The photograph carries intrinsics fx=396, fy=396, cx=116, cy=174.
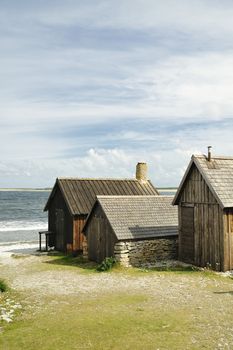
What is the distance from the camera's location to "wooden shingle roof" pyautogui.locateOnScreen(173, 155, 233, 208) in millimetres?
19845

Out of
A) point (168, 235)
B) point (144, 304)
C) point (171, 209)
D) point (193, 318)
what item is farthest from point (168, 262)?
point (193, 318)

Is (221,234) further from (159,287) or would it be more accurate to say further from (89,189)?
(89,189)

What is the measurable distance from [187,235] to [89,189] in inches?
452

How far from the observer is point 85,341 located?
1087 centimetres

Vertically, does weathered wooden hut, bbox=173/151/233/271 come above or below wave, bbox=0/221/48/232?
above

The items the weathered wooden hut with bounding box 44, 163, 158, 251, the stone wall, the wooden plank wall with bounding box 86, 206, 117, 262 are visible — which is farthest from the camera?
the weathered wooden hut with bounding box 44, 163, 158, 251

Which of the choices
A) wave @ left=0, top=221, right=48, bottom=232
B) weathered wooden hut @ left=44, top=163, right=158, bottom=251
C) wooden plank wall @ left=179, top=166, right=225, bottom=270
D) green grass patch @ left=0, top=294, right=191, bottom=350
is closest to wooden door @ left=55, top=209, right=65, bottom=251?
weathered wooden hut @ left=44, top=163, right=158, bottom=251

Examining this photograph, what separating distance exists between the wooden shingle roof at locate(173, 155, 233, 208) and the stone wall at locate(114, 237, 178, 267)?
3270 millimetres

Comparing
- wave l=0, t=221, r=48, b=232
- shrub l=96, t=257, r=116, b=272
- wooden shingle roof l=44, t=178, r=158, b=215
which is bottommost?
wave l=0, t=221, r=48, b=232

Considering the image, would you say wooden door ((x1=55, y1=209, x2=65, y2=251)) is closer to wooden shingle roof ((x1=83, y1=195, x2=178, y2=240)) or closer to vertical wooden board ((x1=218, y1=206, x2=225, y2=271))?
wooden shingle roof ((x1=83, y1=195, x2=178, y2=240))

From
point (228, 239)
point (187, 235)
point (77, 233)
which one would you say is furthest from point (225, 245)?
point (77, 233)

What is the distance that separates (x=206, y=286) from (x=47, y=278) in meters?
7.98

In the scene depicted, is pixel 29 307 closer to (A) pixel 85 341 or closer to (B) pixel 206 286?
(A) pixel 85 341

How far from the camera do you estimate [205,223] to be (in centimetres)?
2095
